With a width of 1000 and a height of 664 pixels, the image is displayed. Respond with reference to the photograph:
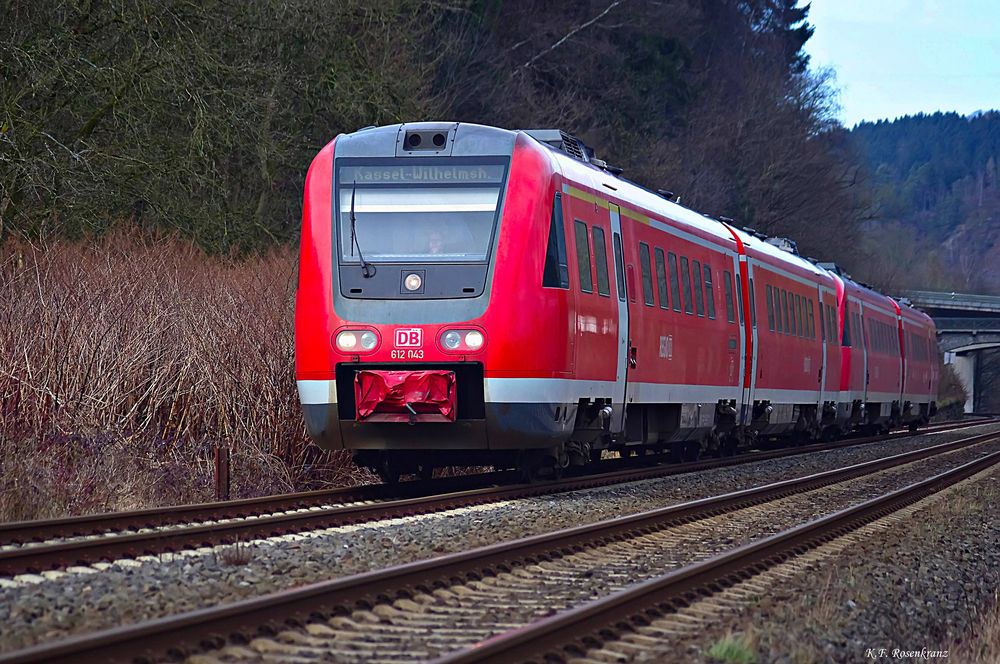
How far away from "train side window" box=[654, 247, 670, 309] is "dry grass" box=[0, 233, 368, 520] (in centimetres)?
397

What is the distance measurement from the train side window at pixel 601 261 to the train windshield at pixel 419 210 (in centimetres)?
167

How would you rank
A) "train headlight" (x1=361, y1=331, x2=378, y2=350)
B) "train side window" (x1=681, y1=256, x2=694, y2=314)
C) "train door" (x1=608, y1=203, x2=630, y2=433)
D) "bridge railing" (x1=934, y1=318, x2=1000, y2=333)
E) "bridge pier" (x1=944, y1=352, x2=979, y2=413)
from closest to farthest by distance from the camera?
1. "train headlight" (x1=361, y1=331, x2=378, y2=350)
2. "train door" (x1=608, y1=203, x2=630, y2=433)
3. "train side window" (x1=681, y1=256, x2=694, y2=314)
4. "bridge pier" (x1=944, y1=352, x2=979, y2=413)
5. "bridge railing" (x1=934, y1=318, x2=1000, y2=333)

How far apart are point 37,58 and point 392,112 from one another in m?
9.26

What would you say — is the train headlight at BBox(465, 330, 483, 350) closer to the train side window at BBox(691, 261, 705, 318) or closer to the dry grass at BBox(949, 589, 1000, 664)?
the dry grass at BBox(949, 589, 1000, 664)

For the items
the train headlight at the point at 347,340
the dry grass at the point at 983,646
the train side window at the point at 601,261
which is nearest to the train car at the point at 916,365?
the train side window at the point at 601,261

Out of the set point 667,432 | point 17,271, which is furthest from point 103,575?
point 667,432

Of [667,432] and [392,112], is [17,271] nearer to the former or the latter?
[667,432]

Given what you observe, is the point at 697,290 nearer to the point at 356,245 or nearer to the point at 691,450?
the point at 691,450

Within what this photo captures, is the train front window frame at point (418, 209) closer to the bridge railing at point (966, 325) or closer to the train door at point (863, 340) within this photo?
the train door at point (863, 340)

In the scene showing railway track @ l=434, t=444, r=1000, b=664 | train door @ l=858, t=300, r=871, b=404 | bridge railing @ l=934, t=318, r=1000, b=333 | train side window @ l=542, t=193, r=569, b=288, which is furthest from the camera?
bridge railing @ l=934, t=318, r=1000, b=333

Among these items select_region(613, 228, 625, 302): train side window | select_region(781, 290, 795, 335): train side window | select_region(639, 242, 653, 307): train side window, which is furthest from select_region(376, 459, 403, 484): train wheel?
select_region(781, 290, 795, 335): train side window

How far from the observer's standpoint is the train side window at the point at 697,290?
57.1ft

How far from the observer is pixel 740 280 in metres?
19.9

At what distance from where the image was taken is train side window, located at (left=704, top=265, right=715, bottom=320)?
18.0 m
